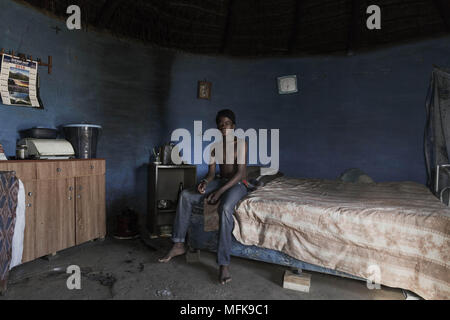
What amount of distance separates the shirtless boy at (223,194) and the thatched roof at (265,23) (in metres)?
2.14

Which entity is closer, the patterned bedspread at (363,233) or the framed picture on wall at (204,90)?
the patterned bedspread at (363,233)

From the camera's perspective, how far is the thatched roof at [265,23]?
12.2ft

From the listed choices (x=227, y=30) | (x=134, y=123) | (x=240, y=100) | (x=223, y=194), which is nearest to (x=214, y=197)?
(x=223, y=194)

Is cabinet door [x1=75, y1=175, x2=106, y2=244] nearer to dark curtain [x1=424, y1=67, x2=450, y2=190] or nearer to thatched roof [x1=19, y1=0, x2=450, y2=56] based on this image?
thatched roof [x1=19, y1=0, x2=450, y2=56]

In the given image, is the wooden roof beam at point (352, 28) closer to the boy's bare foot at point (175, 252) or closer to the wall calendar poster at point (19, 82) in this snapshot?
the boy's bare foot at point (175, 252)

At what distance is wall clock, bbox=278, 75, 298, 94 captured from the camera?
4660 millimetres

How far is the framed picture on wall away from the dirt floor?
2.62 metres

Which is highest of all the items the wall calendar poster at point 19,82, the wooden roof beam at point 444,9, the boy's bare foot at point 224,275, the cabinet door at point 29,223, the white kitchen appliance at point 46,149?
the wooden roof beam at point 444,9

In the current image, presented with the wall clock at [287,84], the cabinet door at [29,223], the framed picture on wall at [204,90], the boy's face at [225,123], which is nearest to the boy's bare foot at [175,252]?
the cabinet door at [29,223]

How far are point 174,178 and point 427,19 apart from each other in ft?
13.9

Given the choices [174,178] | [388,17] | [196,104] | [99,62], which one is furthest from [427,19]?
[99,62]

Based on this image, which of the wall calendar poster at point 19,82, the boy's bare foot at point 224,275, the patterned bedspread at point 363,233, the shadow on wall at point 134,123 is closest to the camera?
the patterned bedspread at point 363,233

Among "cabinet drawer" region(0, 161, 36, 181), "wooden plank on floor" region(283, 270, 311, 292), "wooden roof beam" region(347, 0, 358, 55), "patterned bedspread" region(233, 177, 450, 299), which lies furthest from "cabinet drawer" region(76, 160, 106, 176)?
"wooden roof beam" region(347, 0, 358, 55)

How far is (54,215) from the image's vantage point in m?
2.71
